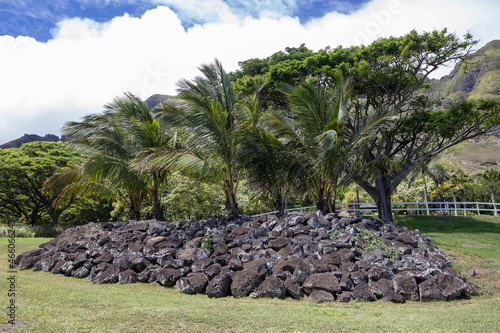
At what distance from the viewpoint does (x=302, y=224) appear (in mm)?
10398

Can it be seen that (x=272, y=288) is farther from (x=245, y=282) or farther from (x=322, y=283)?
(x=322, y=283)

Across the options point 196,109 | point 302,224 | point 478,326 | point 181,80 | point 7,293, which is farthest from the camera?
point 181,80

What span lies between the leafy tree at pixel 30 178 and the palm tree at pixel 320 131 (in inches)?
773

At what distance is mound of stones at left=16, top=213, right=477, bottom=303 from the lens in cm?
749

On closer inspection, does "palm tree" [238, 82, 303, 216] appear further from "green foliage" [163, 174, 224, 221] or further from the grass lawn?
"green foliage" [163, 174, 224, 221]

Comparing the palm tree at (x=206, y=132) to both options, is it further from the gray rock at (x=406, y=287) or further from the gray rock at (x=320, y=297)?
the gray rock at (x=406, y=287)

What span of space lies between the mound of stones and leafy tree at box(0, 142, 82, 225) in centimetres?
1652

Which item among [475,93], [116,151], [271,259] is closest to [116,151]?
[116,151]

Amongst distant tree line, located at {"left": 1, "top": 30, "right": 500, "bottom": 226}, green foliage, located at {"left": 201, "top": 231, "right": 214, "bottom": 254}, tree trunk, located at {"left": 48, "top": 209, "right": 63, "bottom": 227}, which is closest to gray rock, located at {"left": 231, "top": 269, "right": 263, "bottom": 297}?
green foliage, located at {"left": 201, "top": 231, "right": 214, "bottom": 254}

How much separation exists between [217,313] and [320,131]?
7344mm

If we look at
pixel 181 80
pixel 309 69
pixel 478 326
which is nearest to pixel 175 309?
pixel 478 326

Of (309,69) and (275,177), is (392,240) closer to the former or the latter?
(275,177)

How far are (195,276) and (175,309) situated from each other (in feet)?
7.89

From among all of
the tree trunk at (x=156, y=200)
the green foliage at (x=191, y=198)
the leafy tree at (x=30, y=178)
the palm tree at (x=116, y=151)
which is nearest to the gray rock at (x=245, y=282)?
the palm tree at (x=116, y=151)
